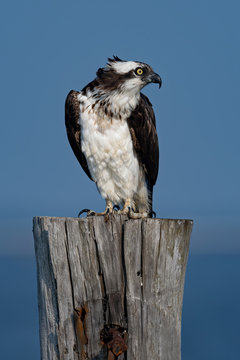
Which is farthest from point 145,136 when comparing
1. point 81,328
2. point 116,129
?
point 81,328

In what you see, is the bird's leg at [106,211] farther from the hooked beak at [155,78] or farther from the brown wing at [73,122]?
the hooked beak at [155,78]

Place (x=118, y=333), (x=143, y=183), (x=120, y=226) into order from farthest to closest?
(x=143, y=183) → (x=120, y=226) → (x=118, y=333)

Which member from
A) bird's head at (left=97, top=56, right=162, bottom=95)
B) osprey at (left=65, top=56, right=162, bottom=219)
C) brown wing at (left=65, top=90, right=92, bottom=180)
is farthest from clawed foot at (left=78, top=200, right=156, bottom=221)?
bird's head at (left=97, top=56, right=162, bottom=95)

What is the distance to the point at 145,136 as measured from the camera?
580cm

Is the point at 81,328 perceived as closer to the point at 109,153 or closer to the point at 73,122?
the point at 109,153

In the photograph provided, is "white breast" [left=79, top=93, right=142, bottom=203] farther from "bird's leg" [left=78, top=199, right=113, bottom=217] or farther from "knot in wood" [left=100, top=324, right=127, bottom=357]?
"knot in wood" [left=100, top=324, right=127, bottom=357]

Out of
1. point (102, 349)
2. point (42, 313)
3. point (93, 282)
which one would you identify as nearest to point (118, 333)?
point (102, 349)

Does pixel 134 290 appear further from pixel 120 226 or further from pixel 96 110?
pixel 96 110

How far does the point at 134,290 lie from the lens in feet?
11.8

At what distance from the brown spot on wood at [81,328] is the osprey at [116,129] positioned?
2.05 metres

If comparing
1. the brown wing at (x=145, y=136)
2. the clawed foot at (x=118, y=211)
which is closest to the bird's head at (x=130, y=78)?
the brown wing at (x=145, y=136)

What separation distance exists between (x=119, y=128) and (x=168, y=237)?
7.27 feet

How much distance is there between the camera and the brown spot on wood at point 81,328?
11.5 feet

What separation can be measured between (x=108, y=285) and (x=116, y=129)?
251cm
